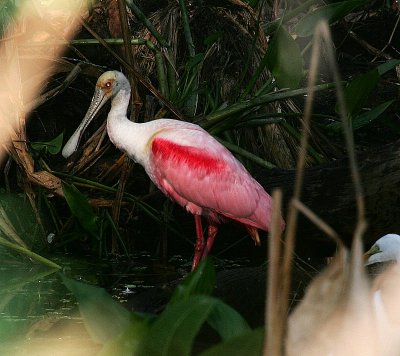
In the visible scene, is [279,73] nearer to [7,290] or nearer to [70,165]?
[70,165]

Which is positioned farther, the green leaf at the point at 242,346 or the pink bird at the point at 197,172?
the pink bird at the point at 197,172

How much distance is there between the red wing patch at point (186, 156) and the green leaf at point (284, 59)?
58cm

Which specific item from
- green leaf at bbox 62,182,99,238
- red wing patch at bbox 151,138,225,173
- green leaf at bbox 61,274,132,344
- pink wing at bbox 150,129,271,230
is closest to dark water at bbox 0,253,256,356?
green leaf at bbox 62,182,99,238

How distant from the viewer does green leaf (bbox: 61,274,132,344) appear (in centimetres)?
208

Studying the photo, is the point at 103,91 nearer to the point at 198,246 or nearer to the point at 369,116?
the point at 198,246

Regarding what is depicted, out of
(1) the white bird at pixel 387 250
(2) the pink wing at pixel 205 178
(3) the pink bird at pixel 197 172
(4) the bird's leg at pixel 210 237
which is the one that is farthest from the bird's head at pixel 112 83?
(1) the white bird at pixel 387 250

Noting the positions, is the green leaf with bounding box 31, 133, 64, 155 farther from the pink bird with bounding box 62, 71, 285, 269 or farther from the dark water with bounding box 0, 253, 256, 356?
the dark water with bounding box 0, 253, 256, 356

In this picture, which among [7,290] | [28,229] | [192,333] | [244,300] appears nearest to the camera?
[192,333]

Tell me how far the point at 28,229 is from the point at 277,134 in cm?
162

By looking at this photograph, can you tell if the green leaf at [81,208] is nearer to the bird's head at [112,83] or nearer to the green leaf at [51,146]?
the green leaf at [51,146]

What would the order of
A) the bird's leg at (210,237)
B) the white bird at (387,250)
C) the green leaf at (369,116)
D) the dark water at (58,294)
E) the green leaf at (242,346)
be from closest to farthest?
the green leaf at (242,346)
the dark water at (58,294)
the white bird at (387,250)
the bird's leg at (210,237)
the green leaf at (369,116)

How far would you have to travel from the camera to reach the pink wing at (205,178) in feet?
16.8

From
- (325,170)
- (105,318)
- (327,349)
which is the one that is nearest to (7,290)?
(325,170)

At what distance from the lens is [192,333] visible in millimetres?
1895
